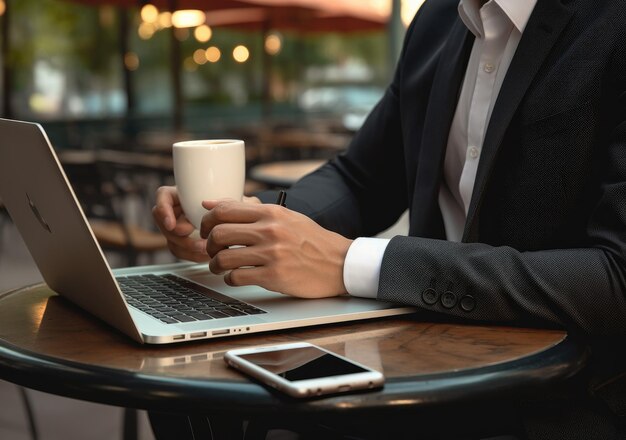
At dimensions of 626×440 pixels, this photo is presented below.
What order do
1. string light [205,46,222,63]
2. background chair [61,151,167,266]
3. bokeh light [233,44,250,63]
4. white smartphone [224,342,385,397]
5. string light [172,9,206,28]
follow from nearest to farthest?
white smartphone [224,342,385,397] → background chair [61,151,167,266] → string light [172,9,206,28] → string light [205,46,222,63] → bokeh light [233,44,250,63]

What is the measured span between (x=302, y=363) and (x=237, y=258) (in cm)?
24

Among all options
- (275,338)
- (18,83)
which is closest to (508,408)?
(275,338)

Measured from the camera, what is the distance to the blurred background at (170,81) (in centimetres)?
645

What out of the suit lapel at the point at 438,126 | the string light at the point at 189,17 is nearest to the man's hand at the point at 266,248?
the suit lapel at the point at 438,126

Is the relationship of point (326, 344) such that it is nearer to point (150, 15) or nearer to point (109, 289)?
point (109, 289)

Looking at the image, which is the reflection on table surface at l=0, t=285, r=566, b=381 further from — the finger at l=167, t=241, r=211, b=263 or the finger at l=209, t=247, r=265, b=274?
the finger at l=167, t=241, r=211, b=263

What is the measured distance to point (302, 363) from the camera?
91cm

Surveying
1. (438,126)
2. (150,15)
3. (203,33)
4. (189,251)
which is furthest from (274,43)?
(189,251)

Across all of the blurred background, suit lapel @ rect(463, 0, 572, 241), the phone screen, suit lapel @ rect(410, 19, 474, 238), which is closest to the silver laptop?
the phone screen

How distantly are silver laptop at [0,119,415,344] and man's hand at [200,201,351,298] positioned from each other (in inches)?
1.4

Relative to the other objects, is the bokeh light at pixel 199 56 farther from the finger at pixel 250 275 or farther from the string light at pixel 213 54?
the finger at pixel 250 275

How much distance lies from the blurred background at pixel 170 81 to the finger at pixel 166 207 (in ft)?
9.79

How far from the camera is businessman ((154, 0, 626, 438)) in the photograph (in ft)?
3.68

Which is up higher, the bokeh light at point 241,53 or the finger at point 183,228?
the finger at point 183,228
